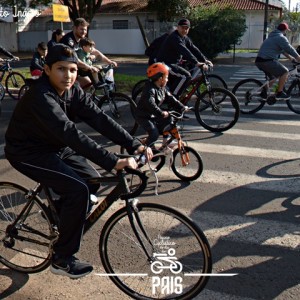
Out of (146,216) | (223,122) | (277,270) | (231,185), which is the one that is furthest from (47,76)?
(223,122)

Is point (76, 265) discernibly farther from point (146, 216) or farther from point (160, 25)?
point (160, 25)

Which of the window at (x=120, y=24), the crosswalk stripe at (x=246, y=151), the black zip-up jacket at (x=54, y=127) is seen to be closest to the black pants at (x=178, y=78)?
the crosswalk stripe at (x=246, y=151)

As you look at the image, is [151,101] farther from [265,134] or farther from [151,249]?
[265,134]

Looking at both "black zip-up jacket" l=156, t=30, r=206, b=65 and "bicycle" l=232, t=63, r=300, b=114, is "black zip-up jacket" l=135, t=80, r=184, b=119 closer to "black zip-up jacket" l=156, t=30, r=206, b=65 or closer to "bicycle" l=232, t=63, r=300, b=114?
"black zip-up jacket" l=156, t=30, r=206, b=65

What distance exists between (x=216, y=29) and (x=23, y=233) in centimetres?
2459

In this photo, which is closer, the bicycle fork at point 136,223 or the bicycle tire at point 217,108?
the bicycle fork at point 136,223

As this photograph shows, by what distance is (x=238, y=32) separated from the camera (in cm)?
2667

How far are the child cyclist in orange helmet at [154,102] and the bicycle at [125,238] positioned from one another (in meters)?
2.60

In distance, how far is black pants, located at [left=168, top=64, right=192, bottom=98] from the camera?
873cm

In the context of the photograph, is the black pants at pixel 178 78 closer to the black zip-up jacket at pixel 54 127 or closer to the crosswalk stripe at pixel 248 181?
the crosswalk stripe at pixel 248 181

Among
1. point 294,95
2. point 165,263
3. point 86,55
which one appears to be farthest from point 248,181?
point 294,95

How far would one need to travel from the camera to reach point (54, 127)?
9.60ft

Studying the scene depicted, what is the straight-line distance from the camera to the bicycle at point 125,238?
3049mm

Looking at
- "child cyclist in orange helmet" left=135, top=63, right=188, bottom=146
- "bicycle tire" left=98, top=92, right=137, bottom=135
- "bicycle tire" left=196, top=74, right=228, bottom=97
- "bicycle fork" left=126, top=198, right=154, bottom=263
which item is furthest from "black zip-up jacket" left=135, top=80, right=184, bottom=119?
"bicycle fork" left=126, top=198, right=154, bottom=263
